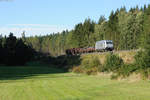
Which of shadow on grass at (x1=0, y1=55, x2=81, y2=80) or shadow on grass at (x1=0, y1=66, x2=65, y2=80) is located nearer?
shadow on grass at (x1=0, y1=66, x2=65, y2=80)

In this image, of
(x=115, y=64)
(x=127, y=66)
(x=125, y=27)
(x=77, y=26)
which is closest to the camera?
(x=127, y=66)

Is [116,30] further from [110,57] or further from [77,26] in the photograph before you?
[110,57]

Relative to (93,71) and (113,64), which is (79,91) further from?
(93,71)

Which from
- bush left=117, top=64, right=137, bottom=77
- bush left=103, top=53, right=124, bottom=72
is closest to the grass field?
bush left=117, top=64, right=137, bottom=77

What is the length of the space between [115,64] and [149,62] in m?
8.59

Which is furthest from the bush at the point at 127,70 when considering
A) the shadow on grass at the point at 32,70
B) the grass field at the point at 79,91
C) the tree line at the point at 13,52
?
the tree line at the point at 13,52

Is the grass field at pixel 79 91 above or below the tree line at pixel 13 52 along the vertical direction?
A: below

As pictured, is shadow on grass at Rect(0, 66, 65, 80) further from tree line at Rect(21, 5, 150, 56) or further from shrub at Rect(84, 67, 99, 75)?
tree line at Rect(21, 5, 150, 56)

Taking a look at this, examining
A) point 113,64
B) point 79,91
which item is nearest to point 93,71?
point 113,64

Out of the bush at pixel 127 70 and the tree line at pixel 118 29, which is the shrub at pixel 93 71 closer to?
the bush at pixel 127 70

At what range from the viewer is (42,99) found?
1961 cm

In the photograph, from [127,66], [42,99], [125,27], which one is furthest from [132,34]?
[42,99]

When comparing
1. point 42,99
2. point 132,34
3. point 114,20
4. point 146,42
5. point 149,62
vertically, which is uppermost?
point 114,20

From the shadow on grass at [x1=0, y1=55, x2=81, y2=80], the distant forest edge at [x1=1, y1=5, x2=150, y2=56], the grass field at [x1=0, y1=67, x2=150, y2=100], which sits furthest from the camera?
the distant forest edge at [x1=1, y1=5, x2=150, y2=56]
